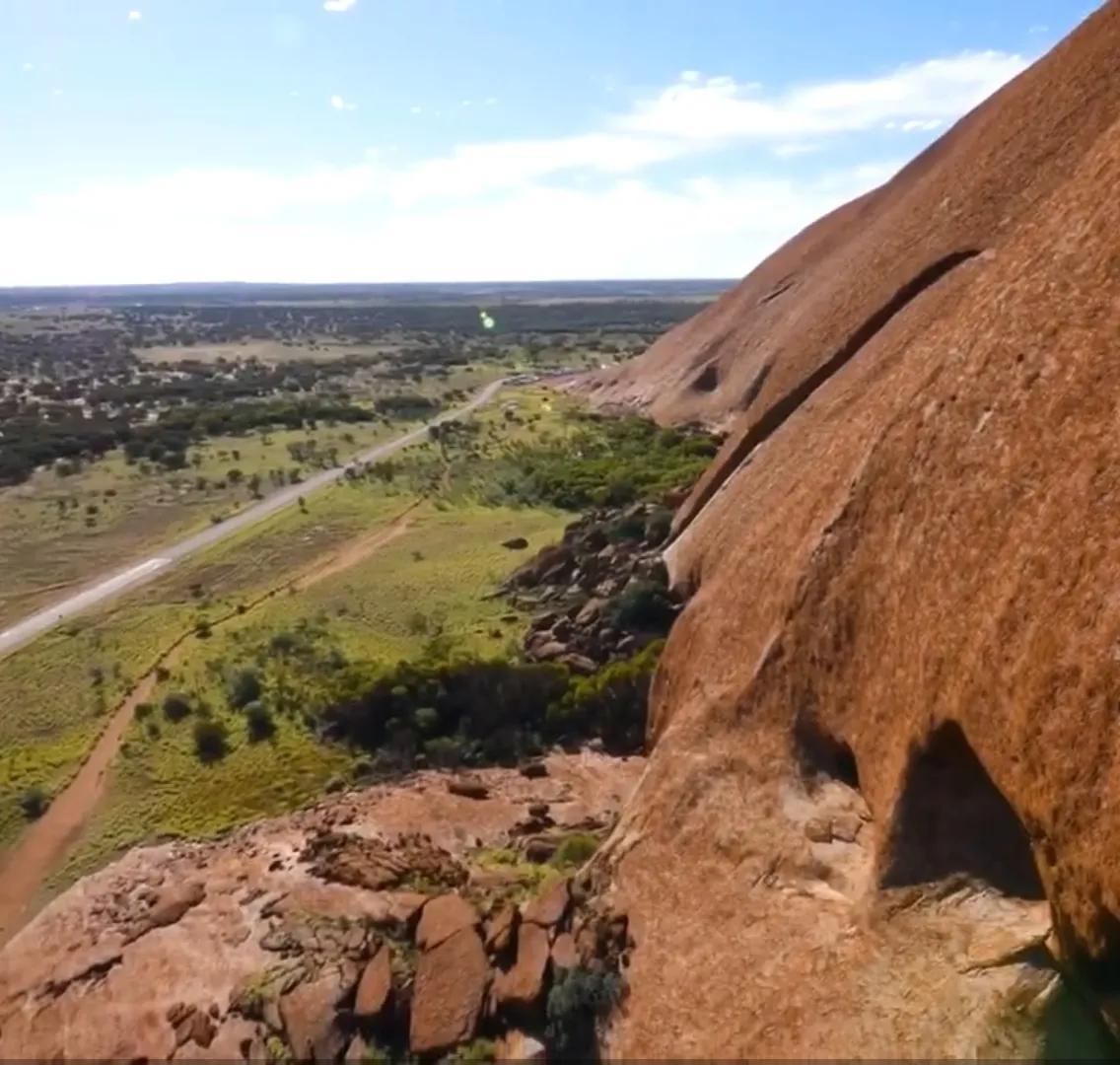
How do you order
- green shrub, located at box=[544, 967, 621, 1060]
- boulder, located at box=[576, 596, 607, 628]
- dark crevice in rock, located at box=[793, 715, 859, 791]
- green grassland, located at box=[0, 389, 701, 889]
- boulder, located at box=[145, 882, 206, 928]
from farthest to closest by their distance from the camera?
boulder, located at box=[576, 596, 607, 628] → green grassland, located at box=[0, 389, 701, 889] → boulder, located at box=[145, 882, 206, 928] → dark crevice in rock, located at box=[793, 715, 859, 791] → green shrub, located at box=[544, 967, 621, 1060]

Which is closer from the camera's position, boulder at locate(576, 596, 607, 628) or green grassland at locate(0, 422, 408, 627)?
boulder at locate(576, 596, 607, 628)

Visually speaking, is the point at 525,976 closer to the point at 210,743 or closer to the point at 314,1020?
the point at 314,1020

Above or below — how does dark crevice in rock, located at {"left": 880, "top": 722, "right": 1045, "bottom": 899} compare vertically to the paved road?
above

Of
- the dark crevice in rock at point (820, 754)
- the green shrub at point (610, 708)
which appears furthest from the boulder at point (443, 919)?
the green shrub at point (610, 708)

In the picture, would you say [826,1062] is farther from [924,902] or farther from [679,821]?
[679,821]

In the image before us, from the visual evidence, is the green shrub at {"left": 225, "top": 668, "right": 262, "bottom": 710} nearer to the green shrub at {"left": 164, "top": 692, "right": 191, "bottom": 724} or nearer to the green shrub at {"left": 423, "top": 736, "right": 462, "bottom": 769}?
the green shrub at {"left": 164, "top": 692, "right": 191, "bottom": 724}

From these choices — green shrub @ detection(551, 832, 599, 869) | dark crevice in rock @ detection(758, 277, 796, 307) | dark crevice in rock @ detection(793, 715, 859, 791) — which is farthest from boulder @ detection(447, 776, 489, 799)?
dark crevice in rock @ detection(758, 277, 796, 307)

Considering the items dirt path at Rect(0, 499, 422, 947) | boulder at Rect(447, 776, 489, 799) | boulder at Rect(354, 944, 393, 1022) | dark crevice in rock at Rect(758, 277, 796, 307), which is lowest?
dirt path at Rect(0, 499, 422, 947)
